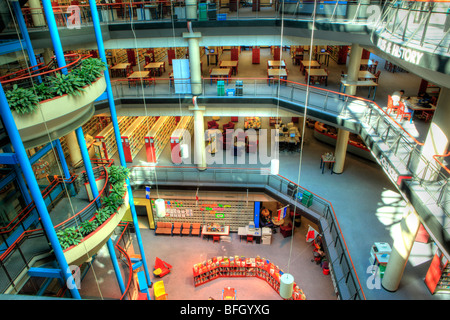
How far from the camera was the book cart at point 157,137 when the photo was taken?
16094 mm

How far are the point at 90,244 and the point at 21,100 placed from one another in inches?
155

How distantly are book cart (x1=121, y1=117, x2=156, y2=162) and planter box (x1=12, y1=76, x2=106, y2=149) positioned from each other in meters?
7.74

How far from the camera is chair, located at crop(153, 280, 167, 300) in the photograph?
12742mm

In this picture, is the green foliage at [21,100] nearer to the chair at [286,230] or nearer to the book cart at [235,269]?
the book cart at [235,269]

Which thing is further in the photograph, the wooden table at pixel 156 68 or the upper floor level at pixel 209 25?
the wooden table at pixel 156 68

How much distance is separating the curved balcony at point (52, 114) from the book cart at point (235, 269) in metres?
8.39

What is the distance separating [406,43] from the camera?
7.05m

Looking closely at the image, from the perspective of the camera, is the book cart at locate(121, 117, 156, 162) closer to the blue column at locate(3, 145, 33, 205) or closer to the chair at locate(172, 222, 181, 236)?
the chair at locate(172, 222, 181, 236)

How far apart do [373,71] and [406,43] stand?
1148 cm

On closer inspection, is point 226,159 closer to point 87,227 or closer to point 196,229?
point 196,229

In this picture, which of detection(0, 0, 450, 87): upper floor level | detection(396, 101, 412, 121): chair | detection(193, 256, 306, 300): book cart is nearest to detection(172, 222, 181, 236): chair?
detection(193, 256, 306, 300): book cart

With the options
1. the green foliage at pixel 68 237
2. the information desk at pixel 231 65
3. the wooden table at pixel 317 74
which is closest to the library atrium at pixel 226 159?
the green foliage at pixel 68 237

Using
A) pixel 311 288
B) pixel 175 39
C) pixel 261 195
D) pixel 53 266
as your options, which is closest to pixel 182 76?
pixel 175 39

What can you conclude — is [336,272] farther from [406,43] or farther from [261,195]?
[406,43]
